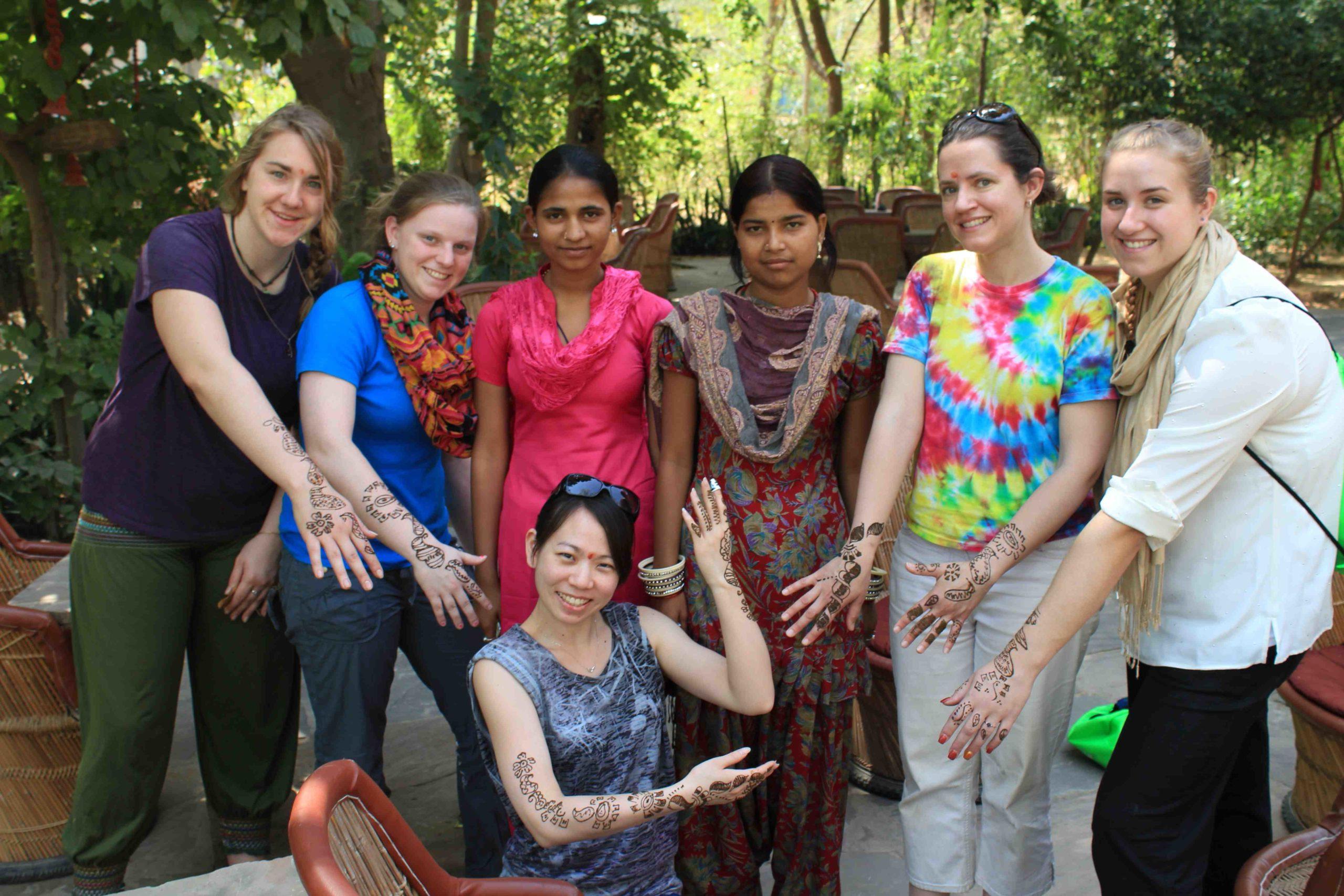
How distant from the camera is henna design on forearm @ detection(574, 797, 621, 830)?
176cm

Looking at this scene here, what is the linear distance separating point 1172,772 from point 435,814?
1955 millimetres

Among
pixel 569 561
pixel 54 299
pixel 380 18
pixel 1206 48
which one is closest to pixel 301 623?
pixel 569 561

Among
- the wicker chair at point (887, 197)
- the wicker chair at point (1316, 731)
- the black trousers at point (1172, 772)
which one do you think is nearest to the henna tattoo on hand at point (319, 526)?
the black trousers at point (1172, 772)

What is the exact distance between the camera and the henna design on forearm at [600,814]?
1.76 meters

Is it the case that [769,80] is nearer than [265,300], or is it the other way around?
[265,300]

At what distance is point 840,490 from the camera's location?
2223mm

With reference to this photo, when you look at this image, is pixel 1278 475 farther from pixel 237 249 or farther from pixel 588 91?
pixel 588 91

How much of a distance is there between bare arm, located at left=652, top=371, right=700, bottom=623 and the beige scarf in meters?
0.78

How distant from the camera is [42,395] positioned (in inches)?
169

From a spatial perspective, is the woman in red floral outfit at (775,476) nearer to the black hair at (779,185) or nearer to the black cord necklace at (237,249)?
the black hair at (779,185)

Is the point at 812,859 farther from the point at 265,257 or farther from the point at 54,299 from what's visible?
the point at 54,299

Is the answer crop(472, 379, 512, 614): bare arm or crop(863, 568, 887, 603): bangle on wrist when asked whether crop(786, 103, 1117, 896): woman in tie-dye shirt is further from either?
crop(472, 379, 512, 614): bare arm

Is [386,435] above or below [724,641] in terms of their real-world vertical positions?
above

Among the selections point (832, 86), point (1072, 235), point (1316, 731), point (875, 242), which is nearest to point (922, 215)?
point (1072, 235)
